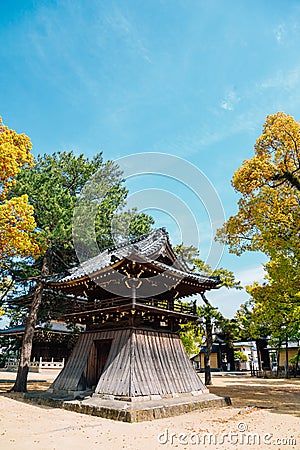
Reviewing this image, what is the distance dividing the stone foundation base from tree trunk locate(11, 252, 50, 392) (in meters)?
4.71

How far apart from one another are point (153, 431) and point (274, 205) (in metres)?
11.8

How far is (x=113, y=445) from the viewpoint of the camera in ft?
25.3

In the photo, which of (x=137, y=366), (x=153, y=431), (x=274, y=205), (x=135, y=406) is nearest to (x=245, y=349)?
(x=274, y=205)

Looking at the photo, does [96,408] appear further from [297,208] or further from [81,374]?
[297,208]

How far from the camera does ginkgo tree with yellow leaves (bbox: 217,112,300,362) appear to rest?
50.6 feet

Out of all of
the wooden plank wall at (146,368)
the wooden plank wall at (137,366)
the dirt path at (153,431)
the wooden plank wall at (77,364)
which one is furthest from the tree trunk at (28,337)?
the wooden plank wall at (146,368)

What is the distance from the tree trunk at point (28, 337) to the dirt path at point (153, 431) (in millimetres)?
5730

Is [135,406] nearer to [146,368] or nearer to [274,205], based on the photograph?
[146,368]

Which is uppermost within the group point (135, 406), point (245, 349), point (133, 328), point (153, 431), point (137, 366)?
point (133, 328)

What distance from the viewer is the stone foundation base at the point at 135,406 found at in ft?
33.9

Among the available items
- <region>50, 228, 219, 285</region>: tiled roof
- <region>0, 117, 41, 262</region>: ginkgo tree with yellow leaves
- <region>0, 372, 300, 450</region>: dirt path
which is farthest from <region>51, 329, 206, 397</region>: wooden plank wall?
<region>0, 117, 41, 262</region>: ginkgo tree with yellow leaves

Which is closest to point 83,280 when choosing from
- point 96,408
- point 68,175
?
point 96,408

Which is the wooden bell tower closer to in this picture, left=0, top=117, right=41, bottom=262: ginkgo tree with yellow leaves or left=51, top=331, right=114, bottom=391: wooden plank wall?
left=51, top=331, right=114, bottom=391: wooden plank wall

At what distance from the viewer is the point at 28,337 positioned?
60.2 ft
